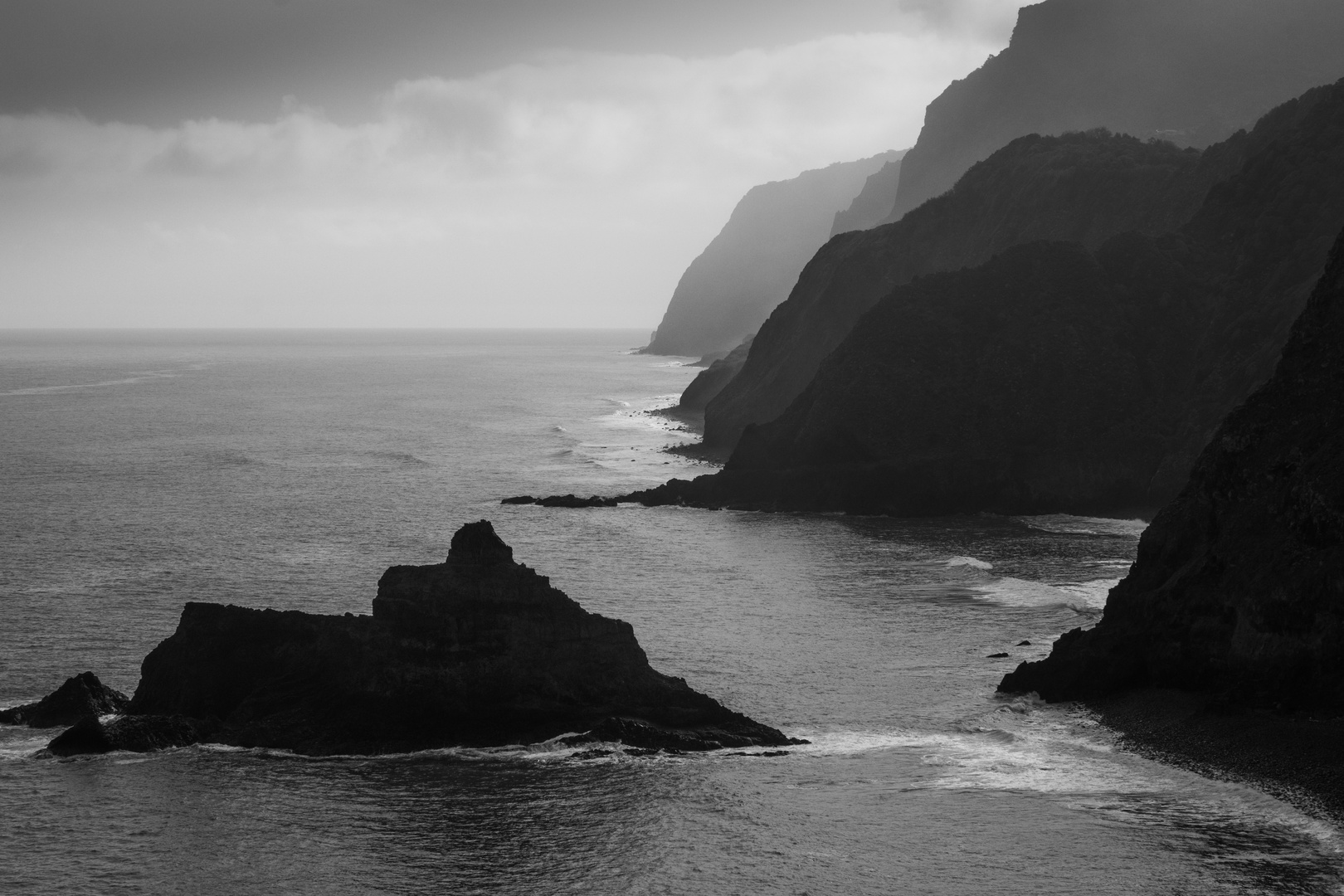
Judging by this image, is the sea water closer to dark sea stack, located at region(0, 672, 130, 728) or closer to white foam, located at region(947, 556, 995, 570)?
white foam, located at region(947, 556, 995, 570)

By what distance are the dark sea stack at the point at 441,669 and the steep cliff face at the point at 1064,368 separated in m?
53.1

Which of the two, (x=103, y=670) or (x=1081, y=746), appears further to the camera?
(x=103, y=670)

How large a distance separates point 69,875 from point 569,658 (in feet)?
59.3

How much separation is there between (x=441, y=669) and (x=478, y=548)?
14.7ft

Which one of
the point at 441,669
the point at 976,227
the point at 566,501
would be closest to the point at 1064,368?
the point at 976,227

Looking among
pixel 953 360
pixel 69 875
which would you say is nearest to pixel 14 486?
pixel 953 360

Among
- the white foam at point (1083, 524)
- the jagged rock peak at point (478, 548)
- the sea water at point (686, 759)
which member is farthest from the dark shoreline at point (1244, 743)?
the white foam at point (1083, 524)

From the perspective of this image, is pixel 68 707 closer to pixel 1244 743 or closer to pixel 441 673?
pixel 441 673

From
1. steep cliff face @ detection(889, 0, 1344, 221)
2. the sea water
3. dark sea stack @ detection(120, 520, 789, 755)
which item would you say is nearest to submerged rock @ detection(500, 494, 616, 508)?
the sea water

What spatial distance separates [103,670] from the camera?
55.5 m

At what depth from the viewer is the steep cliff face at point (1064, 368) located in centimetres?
9950

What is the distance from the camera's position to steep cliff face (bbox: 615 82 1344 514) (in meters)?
99.5

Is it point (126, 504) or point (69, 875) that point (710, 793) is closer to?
point (69, 875)

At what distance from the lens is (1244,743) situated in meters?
45.5
